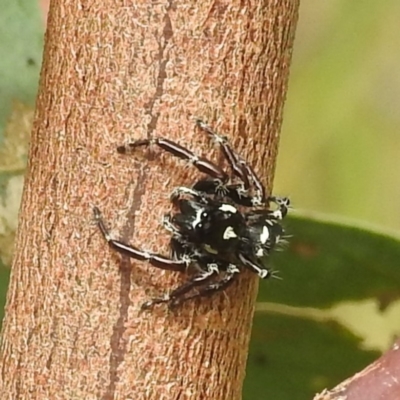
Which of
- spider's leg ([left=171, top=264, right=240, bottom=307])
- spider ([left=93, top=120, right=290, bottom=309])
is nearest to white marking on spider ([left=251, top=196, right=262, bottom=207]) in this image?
spider ([left=93, top=120, right=290, bottom=309])

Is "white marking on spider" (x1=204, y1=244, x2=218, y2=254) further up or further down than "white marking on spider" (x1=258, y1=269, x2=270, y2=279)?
further up

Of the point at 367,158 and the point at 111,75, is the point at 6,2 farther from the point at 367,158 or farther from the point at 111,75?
the point at 367,158

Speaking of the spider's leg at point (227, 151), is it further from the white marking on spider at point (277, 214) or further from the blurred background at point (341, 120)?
the blurred background at point (341, 120)

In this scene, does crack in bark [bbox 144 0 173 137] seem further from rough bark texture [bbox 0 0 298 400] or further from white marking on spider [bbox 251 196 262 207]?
white marking on spider [bbox 251 196 262 207]

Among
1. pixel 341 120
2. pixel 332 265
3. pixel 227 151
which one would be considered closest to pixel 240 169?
pixel 227 151

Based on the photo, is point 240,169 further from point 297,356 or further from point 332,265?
point 297,356

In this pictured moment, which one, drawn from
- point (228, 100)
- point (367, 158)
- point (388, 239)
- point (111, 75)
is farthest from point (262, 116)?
point (367, 158)

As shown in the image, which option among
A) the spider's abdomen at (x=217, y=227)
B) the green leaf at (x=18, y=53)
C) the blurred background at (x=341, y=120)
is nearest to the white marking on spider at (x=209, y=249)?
the spider's abdomen at (x=217, y=227)
